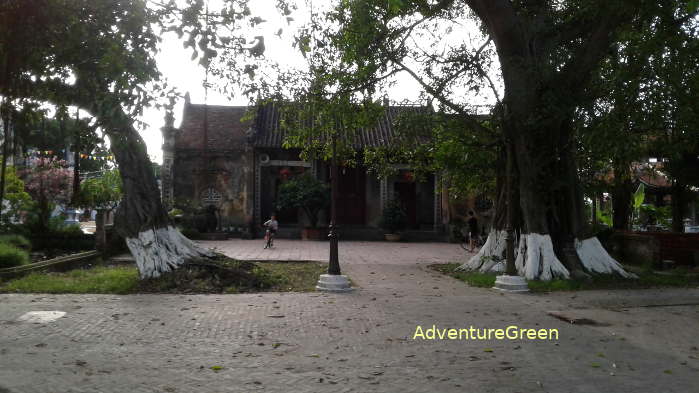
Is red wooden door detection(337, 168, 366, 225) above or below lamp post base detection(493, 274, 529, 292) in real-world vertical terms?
above

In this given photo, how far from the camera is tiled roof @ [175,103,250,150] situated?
84.3ft

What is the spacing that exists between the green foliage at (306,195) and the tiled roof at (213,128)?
133 inches

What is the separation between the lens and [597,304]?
338 inches

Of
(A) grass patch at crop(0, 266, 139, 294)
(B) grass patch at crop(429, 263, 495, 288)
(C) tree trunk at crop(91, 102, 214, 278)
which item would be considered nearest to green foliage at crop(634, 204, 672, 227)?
(B) grass patch at crop(429, 263, 495, 288)

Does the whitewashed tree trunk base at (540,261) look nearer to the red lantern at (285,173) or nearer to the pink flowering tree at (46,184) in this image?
the pink flowering tree at (46,184)

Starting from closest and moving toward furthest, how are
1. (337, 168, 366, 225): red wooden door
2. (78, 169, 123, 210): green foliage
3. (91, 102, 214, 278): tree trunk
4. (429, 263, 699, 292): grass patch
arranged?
(429, 263, 699, 292): grass patch
(91, 102, 214, 278): tree trunk
(78, 169, 123, 210): green foliage
(337, 168, 366, 225): red wooden door

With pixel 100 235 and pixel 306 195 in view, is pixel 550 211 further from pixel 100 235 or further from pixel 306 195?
pixel 306 195

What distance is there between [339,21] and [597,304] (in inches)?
303

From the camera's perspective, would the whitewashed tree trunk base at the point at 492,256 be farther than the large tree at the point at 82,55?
Yes

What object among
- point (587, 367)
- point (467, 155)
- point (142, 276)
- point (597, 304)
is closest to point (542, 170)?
point (467, 155)

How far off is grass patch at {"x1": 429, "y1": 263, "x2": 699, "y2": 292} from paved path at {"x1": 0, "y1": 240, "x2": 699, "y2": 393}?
0.92 metres

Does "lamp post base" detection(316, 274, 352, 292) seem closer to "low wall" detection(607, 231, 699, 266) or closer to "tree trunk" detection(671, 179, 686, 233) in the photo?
"low wall" detection(607, 231, 699, 266)

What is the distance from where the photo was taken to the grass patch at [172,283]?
379 inches

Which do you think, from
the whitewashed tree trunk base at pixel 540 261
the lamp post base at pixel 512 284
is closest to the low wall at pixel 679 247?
the whitewashed tree trunk base at pixel 540 261
